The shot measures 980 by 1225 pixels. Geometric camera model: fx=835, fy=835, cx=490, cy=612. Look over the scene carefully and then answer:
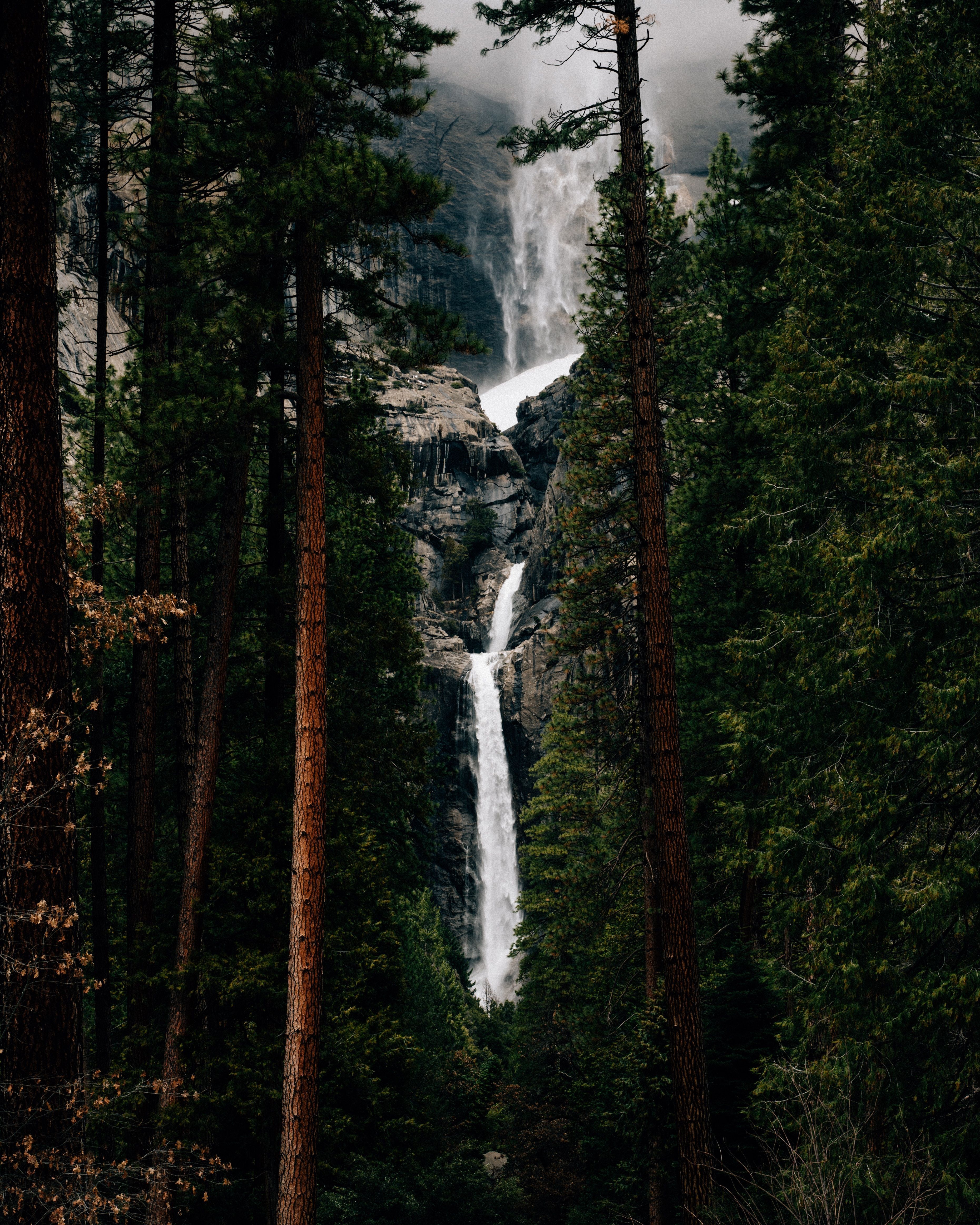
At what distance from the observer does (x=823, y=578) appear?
23.9 feet

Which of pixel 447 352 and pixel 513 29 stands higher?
pixel 513 29

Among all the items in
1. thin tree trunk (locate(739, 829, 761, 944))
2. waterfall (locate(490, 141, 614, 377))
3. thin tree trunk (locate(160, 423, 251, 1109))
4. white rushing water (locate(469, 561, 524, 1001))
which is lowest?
white rushing water (locate(469, 561, 524, 1001))

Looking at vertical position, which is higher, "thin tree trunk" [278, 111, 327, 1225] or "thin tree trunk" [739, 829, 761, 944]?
"thin tree trunk" [278, 111, 327, 1225]

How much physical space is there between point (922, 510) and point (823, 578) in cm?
185

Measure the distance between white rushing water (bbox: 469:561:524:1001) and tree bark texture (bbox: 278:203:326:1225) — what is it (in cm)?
2933

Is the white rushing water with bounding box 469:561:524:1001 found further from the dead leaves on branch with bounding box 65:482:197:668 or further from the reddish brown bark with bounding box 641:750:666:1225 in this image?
the dead leaves on branch with bounding box 65:482:197:668

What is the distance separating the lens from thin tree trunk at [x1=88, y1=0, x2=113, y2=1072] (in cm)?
886

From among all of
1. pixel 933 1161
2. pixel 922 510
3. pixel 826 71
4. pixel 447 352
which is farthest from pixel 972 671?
pixel 826 71

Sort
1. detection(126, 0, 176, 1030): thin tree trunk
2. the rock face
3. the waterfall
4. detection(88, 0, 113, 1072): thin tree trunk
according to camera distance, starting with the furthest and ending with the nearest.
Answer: the waterfall < the rock face < detection(88, 0, 113, 1072): thin tree trunk < detection(126, 0, 176, 1030): thin tree trunk

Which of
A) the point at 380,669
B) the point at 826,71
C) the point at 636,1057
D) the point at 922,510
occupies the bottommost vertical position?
the point at 636,1057

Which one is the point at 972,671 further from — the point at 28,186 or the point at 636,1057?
the point at 28,186

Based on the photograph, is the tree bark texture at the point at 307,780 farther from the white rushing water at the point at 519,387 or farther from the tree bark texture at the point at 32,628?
the white rushing water at the point at 519,387

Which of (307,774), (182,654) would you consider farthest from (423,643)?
(307,774)

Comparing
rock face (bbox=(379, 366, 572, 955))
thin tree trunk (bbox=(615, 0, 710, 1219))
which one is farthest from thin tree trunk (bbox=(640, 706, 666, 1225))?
rock face (bbox=(379, 366, 572, 955))
